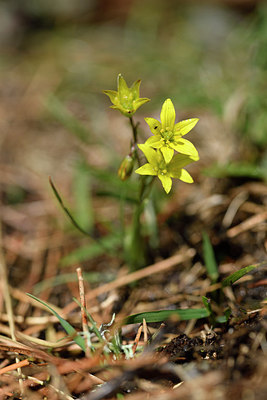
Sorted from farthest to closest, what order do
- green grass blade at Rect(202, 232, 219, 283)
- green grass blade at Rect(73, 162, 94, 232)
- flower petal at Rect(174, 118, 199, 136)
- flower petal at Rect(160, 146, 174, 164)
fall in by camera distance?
green grass blade at Rect(73, 162, 94, 232) → green grass blade at Rect(202, 232, 219, 283) → flower petal at Rect(174, 118, 199, 136) → flower petal at Rect(160, 146, 174, 164)

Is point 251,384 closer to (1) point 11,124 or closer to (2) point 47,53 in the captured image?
(1) point 11,124

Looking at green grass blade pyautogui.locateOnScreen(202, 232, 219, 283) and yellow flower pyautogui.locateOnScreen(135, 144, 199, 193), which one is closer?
yellow flower pyautogui.locateOnScreen(135, 144, 199, 193)

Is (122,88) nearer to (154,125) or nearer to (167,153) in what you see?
(154,125)

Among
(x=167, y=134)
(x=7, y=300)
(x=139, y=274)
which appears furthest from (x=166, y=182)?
(x=7, y=300)

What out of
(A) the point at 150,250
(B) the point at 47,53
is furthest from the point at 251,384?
(B) the point at 47,53

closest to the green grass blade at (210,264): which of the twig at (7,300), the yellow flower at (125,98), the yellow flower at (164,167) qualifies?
the yellow flower at (164,167)

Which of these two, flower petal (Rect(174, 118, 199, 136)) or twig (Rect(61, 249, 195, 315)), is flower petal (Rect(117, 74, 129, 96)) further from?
twig (Rect(61, 249, 195, 315))

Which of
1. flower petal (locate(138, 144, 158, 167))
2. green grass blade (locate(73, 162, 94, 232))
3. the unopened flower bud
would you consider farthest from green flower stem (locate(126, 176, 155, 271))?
green grass blade (locate(73, 162, 94, 232))
